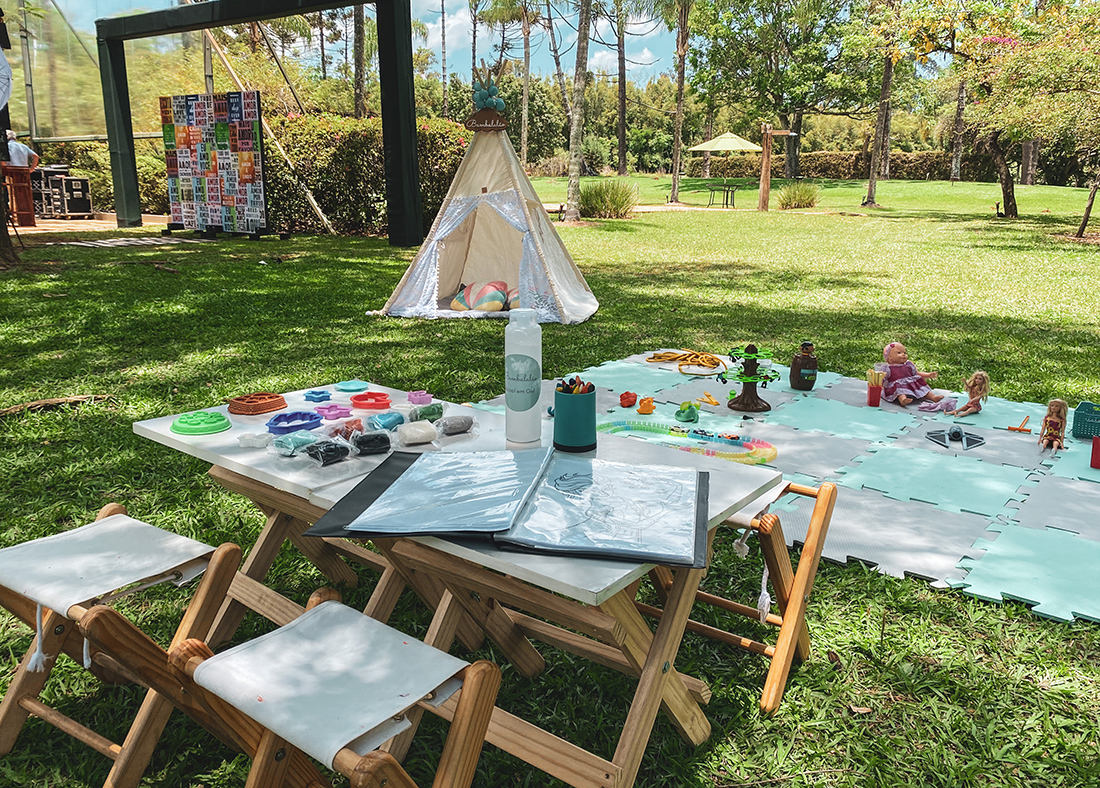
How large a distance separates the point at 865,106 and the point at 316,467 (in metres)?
42.7

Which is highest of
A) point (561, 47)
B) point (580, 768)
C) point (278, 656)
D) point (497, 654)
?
point (561, 47)

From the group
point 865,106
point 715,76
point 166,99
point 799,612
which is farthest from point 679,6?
point 799,612

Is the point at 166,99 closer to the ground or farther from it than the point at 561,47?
closer to the ground

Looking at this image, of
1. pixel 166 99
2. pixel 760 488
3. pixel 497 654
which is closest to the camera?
pixel 760 488

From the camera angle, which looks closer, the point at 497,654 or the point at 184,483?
the point at 497,654

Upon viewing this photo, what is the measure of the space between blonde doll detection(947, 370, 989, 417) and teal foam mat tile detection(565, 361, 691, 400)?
1765 mm

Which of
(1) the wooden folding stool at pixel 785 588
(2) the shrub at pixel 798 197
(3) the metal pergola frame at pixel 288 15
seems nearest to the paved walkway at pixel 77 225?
(3) the metal pergola frame at pixel 288 15

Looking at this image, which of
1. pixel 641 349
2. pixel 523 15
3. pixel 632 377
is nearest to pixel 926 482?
pixel 632 377

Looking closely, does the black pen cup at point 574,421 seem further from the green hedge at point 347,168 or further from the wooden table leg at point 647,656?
the green hedge at point 347,168

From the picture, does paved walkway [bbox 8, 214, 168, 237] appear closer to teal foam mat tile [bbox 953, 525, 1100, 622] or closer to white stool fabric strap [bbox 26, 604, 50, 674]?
white stool fabric strap [bbox 26, 604, 50, 674]

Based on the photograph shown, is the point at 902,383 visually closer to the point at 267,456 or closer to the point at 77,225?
the point at 267,456

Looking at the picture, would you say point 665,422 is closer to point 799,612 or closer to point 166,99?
point 799,612

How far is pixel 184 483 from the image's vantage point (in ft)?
12.3

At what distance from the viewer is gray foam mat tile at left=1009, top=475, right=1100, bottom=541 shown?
3459mm
